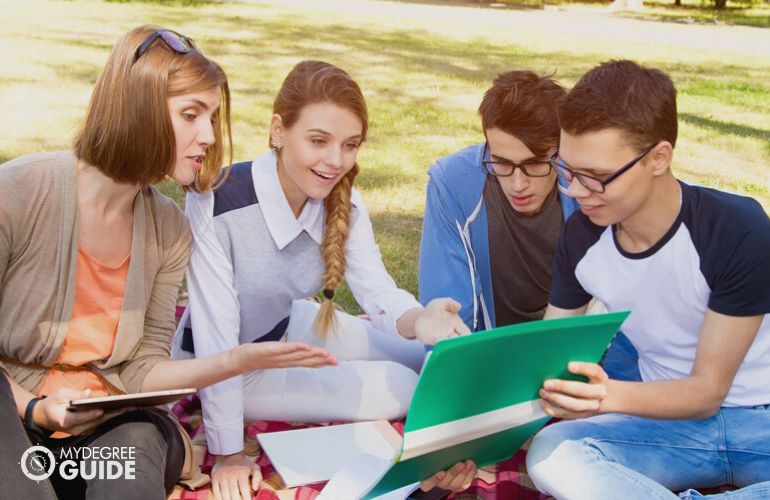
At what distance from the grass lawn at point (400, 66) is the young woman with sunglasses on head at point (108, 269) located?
56cm

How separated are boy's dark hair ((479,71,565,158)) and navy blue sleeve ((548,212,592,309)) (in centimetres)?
31

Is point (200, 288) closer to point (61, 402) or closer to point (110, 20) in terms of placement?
point (61, 402)

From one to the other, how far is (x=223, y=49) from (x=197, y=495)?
10724 millimetres

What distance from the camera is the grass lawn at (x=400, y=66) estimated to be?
7.48 m

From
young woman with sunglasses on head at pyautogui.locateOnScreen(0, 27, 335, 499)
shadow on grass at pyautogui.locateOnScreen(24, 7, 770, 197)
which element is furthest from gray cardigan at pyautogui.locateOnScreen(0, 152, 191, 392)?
shadow on grass at pyautogui.locateOnScreen(24, 7, 770, 197)

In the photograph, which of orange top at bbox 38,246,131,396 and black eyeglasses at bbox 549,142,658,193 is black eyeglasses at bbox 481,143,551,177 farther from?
orange top at bbox 38,246,131,396

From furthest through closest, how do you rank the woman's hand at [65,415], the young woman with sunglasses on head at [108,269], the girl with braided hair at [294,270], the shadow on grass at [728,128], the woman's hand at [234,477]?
the shadow on grass at [728,128], the girl with braided hair at [294,270], the woman's hand at [234,477], the young woman with sunglasses on head at [108,269], the woman's hand at [65,415]

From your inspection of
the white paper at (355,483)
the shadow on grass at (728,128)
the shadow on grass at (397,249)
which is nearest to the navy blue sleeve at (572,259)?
the white paper at (355,483)

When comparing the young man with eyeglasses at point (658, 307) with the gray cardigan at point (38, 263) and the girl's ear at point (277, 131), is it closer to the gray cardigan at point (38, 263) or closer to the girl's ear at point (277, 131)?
the girl's ear at point (277, 131)

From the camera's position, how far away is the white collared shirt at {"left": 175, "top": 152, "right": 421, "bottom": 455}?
3045mm

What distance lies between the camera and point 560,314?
3.04 meters

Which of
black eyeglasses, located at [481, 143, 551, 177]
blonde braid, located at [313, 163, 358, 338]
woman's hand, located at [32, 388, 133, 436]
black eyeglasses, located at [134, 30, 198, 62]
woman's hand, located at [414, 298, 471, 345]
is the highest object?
black eyeglasses, located at [134, 30, 198, 62]

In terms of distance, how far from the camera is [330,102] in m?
3.05

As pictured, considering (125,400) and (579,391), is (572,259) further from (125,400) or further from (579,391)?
(125,400)
